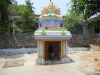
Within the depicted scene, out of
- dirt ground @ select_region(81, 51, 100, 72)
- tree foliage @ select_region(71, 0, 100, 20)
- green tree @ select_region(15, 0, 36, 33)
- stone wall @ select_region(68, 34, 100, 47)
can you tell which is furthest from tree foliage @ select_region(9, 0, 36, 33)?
tree foliage @ select_region(71, 0, 100, 20)

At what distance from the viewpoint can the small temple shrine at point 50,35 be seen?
12.9m

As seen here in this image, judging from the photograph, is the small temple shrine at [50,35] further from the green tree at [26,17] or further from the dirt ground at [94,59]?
the green tree at [26,17]

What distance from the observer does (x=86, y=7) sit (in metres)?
8.24

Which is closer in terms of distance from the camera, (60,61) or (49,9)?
(60,61)

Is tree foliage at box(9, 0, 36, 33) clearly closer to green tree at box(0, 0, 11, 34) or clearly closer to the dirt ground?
green tree at box(0, 0, 11, 34)

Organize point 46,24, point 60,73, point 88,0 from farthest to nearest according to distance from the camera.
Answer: point 46,24 < point 60,73 < point 88,0

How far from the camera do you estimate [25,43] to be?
2003cm

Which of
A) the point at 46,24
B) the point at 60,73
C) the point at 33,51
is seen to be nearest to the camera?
the point at 60,73

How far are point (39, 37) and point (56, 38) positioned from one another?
1331 mm

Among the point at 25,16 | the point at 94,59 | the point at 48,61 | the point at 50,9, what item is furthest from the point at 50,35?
the point at 25,16

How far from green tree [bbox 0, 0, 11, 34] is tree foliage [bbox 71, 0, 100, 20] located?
11517 mm

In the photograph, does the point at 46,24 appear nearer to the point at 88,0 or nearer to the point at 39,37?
the point at 39,37

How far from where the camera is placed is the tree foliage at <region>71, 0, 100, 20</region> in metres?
8.05

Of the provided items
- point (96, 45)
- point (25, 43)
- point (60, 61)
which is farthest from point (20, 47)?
point (96, 45)
